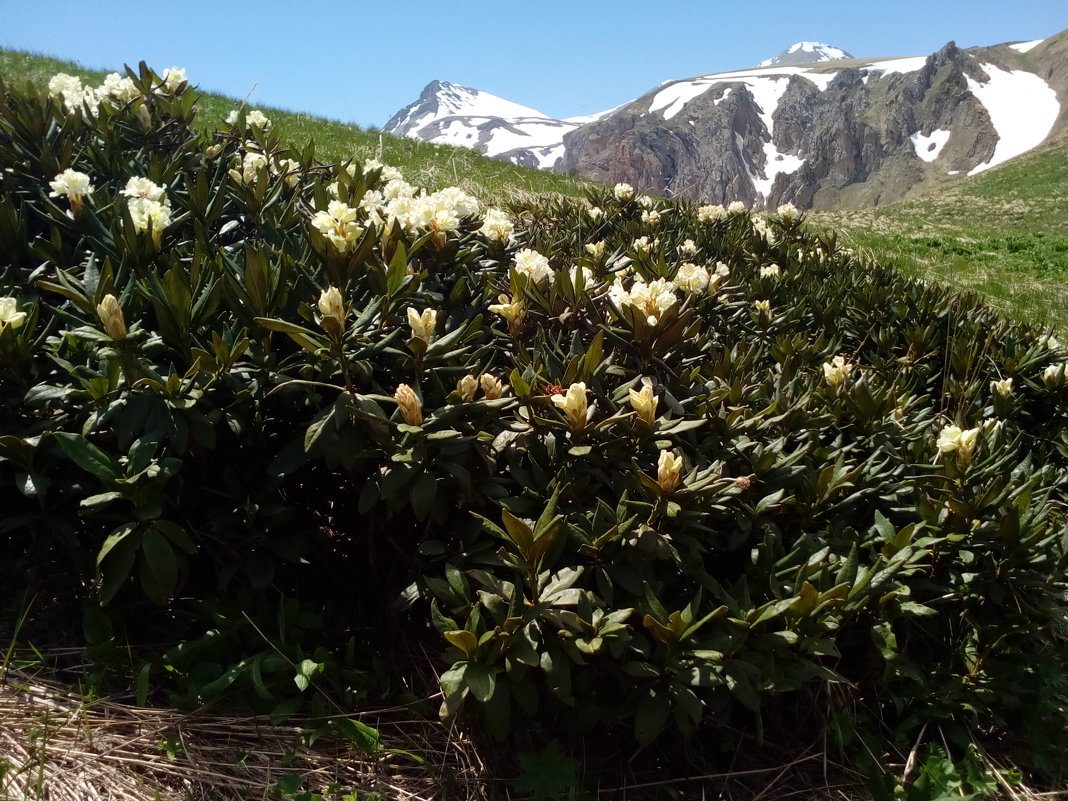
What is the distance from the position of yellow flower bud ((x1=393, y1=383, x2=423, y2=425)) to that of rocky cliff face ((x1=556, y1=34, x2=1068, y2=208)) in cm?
6984

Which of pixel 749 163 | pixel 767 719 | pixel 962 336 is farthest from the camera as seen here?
pixel 749 163

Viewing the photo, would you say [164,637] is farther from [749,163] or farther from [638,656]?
[749,163]

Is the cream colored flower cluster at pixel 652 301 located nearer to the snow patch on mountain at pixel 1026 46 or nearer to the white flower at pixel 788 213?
the white flower at pixel 788 213

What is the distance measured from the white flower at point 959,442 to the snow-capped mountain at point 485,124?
108 m

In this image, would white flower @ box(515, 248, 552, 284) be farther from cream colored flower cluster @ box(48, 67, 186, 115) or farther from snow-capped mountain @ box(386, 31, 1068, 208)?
snow-capped mountain @ box(386, 31, 1068, 208)

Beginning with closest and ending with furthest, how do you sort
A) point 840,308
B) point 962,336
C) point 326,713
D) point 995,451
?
1. point 326,713
2. point 995,451
3. point 962,336
4. point 840,308

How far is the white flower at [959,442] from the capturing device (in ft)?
6.14

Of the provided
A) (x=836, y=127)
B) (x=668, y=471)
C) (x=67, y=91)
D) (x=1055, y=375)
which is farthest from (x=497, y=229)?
(x=836, y=127)

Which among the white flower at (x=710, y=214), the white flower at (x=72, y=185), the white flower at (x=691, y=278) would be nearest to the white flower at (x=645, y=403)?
the white flower at (x=691, y=278)

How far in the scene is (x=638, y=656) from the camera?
153 cm

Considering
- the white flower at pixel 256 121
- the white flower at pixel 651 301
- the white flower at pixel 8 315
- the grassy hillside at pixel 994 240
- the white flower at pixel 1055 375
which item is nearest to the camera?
the white flower at pixel 8 315

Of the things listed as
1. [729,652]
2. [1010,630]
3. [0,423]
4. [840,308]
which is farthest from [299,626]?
[840,308]

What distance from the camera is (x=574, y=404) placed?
1583 mm

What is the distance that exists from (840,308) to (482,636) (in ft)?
8.23
